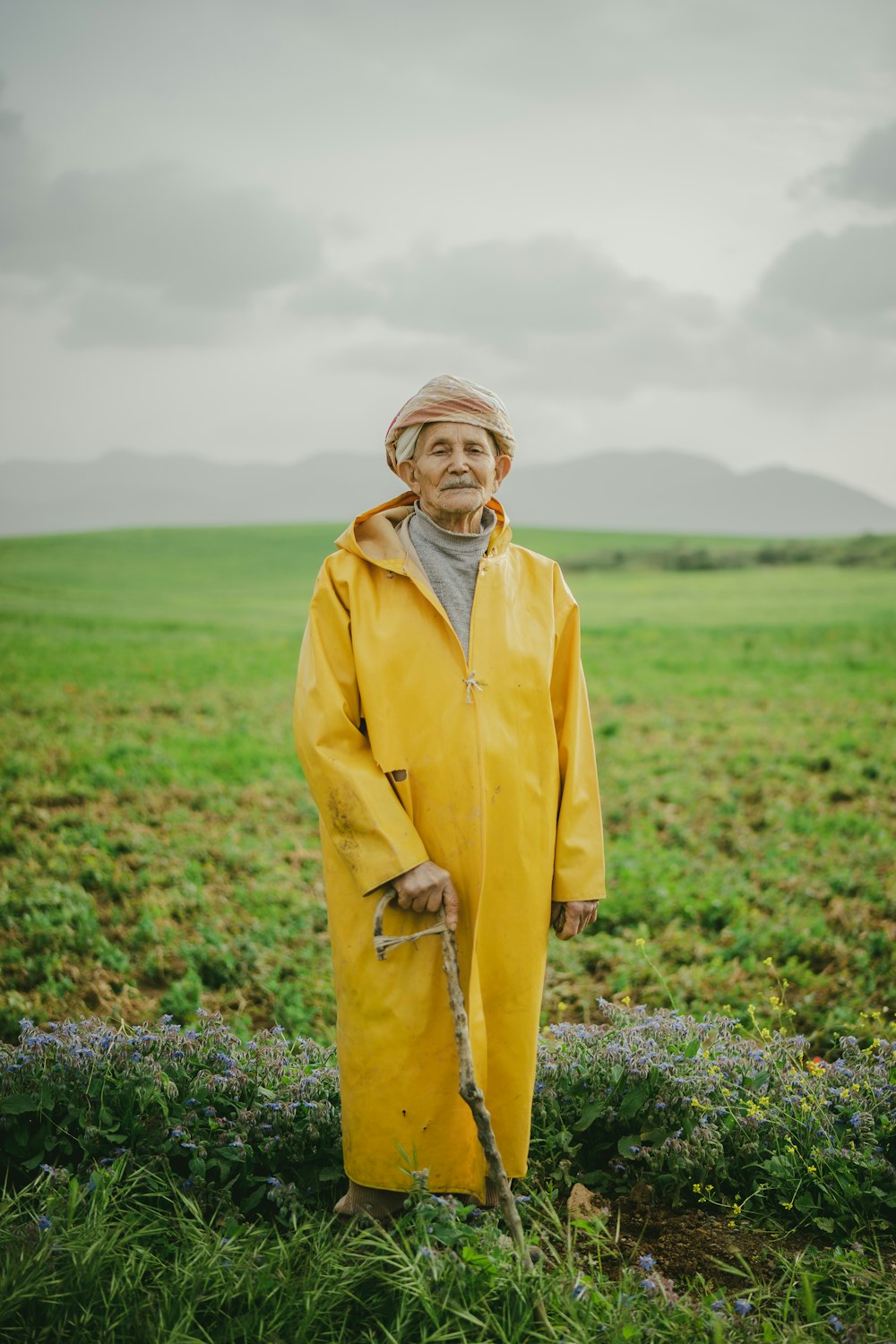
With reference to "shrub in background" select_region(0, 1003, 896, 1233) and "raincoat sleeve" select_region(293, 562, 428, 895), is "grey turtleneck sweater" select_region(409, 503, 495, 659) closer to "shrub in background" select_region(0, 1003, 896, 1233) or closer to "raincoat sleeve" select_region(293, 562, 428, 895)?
"raincoat sleeve" select_region(293, 562, 428, 895)

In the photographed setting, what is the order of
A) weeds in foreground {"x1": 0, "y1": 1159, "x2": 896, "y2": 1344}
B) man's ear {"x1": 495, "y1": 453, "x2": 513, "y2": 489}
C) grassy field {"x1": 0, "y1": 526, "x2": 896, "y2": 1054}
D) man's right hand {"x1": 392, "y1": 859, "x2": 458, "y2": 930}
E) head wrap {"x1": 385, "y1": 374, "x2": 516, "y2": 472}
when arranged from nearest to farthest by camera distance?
weeds in foreground {"x1": 0, "y1": 1159, "x2": 896, "y2": 1344} → man's right hand {"x1": 392, "y1": 859, "x2": 458, "y2": 930} → head wrap {"x1": 385, "y1": 374, "x2": 516, "y2": 472} → man's ear {"x1": 495, "y1": 453, "x2": 513, "y2": 489} → grassy field {"x1": 0, "y1": 526, "x2": 896, "y2": 1054}

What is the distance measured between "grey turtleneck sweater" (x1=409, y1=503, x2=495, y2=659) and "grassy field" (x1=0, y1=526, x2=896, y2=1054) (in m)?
1.97

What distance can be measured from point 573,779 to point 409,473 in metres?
1.23

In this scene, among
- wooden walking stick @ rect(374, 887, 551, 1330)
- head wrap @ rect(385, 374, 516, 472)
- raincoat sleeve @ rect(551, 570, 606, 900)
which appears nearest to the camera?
wooden walking stick @ rect(374, 887, 551, 1330)

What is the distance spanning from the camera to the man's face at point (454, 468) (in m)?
3.21

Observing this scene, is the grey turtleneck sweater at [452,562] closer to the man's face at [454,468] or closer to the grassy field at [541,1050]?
the man's face at [454,468]

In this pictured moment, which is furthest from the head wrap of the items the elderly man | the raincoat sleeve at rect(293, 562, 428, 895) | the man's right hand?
the man's right hand

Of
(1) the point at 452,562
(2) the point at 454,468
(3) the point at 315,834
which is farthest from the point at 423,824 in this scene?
(3) the point at 315,834

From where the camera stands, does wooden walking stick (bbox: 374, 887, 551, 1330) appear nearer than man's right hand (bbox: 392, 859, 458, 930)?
Yes

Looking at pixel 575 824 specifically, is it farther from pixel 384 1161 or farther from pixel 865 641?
pixel 865 641

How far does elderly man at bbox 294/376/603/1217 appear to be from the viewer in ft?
10.1

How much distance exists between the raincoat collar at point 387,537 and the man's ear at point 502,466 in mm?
91

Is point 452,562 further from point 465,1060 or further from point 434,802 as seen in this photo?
point 465,1060

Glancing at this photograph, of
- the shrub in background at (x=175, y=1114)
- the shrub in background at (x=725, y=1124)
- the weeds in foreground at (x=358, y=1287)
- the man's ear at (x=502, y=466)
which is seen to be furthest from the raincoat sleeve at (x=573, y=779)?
the shrub in background at (x=175, y=1114)
